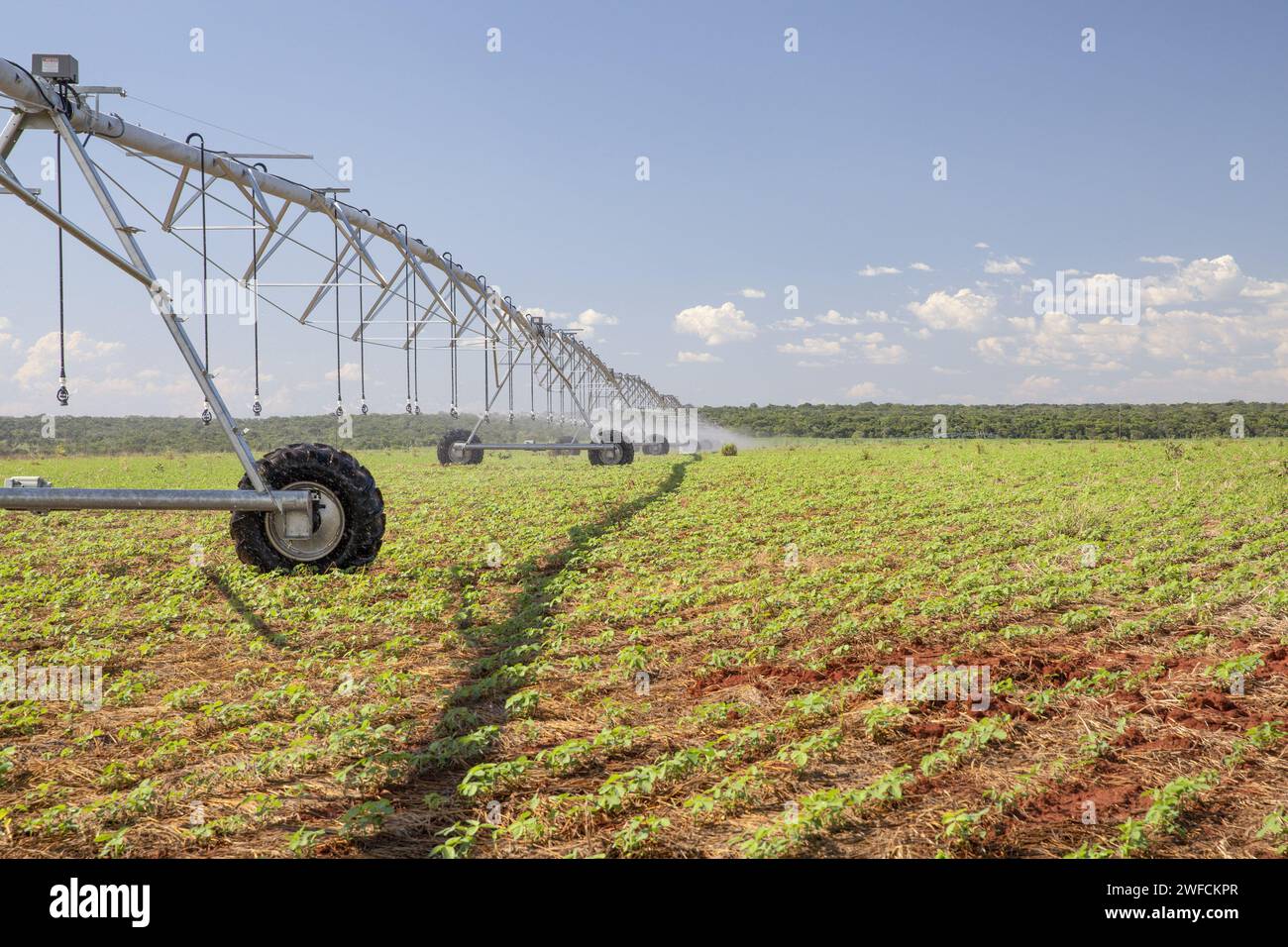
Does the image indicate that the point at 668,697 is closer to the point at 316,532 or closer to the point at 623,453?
the point at 316,532

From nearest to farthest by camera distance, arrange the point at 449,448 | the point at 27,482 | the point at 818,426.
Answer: the point at 27,482, the point at 449,448, the point at 818,426

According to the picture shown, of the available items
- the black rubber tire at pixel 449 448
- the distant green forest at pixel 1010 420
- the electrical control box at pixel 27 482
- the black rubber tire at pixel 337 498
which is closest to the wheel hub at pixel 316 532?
the black rubber tire at pixel 337 498

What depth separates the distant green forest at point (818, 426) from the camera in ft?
187

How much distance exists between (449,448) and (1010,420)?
64.0 m

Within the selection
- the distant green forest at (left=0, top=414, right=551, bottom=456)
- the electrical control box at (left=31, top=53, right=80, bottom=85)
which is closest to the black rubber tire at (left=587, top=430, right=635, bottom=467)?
the distant green forest at (left=0, top=414, right=551, bottom=456)

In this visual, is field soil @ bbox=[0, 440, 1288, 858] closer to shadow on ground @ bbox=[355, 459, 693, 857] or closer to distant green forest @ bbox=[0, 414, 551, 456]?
shadow on ground @ bbox=[355, 459, 693, 857]

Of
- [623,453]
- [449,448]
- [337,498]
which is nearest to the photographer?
[337,498]

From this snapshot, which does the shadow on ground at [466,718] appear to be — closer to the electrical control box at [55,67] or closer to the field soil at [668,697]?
the field soil at [668,697]

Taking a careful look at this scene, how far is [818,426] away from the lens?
85.4 m

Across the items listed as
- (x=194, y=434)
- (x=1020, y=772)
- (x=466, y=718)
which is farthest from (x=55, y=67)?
(x=194, y=434)

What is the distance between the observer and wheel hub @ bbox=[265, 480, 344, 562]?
8.77 meters

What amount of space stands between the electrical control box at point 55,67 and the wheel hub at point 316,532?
390cm

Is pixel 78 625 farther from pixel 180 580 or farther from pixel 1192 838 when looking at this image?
pixel 1192 838
